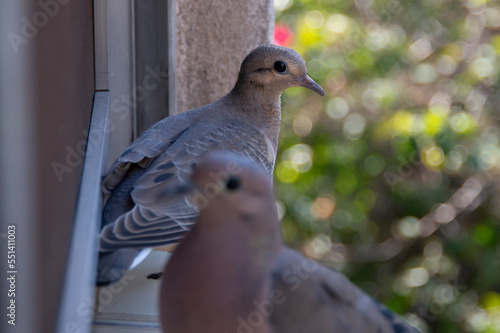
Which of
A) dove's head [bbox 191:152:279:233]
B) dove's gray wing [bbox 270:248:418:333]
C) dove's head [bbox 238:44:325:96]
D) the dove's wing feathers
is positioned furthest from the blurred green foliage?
dove's head [bbox 191:152:279:233]

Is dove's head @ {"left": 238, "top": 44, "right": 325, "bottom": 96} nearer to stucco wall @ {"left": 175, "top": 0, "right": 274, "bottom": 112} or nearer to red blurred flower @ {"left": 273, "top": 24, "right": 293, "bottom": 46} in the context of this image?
stucco wall @ {"left": 175, "top": 0, "right": 274, "bottom": 112}

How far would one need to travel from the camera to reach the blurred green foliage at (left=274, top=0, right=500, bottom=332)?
3828 millimetres

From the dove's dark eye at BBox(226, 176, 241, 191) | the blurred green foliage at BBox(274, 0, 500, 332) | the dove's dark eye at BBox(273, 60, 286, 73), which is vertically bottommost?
the blurred green foliage at BBox(274, 0, 500, 332)

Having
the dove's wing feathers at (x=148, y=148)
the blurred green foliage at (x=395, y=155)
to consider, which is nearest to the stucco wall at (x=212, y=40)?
the dove's wing feathers at (x=148, y=148)

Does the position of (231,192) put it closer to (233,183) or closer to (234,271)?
(233,183)

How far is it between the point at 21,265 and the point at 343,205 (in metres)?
3.04

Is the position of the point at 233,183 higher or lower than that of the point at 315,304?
higher

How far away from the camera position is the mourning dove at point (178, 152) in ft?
4.89

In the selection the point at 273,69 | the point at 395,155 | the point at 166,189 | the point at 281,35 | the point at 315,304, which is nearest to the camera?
the point at 315,304

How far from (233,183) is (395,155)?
3.07m

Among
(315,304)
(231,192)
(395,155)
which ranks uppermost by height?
(231,192)

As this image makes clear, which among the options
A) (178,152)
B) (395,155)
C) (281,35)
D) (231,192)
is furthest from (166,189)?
(395,155)

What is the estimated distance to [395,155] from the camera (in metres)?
3.93

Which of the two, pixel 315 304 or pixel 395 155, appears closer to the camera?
pixel 315 304
